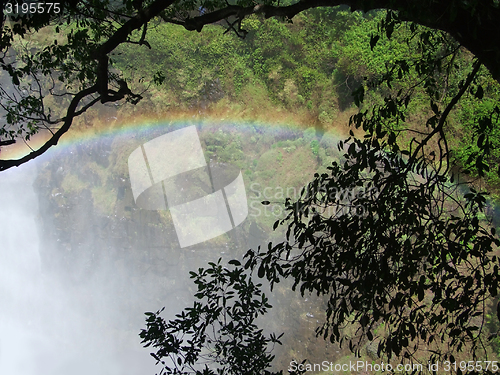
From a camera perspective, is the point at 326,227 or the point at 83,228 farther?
the point at 83,228

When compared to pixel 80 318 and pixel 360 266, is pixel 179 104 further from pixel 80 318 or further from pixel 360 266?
pixel 360 266

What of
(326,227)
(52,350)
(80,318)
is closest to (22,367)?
(52,350)

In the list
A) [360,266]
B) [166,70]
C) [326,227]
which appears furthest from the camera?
[166,70]

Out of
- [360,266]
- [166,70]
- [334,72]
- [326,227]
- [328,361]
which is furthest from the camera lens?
[166,70]

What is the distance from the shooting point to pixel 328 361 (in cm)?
757

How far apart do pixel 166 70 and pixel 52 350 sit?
8.09m

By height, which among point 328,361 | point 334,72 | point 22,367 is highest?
point 334,72

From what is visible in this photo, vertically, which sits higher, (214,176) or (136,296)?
(214,176)

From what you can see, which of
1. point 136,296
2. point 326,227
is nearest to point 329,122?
point 136,296

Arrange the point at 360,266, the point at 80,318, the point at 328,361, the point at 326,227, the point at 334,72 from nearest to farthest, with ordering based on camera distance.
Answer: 1. the point at 360,266
2. the point at 326,227
3. the point at 328,361
4. the point at 334,72
5. the point at 80,318

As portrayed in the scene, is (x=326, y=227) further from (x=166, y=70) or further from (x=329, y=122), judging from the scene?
(x=166, y=70)

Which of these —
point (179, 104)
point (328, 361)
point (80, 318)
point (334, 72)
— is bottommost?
point (328, 361)

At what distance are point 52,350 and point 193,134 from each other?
6.96 meters

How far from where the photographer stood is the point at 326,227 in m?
1.86
